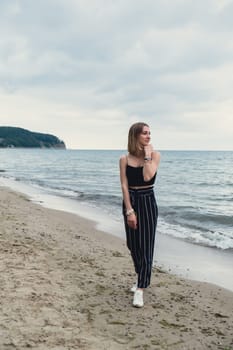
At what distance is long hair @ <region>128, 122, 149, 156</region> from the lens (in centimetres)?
441

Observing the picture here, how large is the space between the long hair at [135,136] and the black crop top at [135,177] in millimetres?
169

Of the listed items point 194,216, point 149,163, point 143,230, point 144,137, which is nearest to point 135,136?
point 144,137

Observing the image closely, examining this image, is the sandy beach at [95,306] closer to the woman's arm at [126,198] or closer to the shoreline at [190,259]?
the shoreline at [190,259]

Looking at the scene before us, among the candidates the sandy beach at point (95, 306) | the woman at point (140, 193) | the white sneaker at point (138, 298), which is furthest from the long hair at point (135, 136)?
the sandy beach at point (95, 306)

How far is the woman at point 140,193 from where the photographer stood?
14.5 ft

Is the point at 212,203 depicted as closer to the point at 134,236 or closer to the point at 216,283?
the point at 216,283

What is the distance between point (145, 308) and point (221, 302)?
123 centimetres

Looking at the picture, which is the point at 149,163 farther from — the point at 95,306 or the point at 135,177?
the point at 95,306

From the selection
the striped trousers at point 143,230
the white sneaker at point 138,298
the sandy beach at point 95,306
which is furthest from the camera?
the white sneaker at point 138,298

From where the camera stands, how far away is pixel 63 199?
735 inches

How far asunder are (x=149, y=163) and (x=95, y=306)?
1.72 metres

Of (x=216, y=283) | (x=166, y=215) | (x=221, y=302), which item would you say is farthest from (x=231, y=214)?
(x=221, y=302)

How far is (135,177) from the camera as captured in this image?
176 inches

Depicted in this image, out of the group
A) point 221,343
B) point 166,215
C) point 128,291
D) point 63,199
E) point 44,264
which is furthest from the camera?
point 63,199
